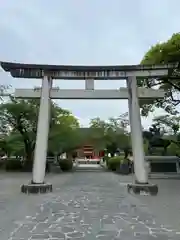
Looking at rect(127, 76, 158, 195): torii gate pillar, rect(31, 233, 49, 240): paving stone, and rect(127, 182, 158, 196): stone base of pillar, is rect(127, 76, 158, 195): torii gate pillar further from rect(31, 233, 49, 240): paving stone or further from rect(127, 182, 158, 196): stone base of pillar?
rect(31, 233, 49, 240): paving stone

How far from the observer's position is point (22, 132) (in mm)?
27297

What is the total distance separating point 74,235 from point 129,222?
1.55 m

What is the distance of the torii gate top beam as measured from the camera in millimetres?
12109

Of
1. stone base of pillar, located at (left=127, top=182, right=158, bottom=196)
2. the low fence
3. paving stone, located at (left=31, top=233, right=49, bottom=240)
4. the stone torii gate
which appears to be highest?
the stone torii gate

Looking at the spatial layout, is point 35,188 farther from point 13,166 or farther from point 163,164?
point 13,166

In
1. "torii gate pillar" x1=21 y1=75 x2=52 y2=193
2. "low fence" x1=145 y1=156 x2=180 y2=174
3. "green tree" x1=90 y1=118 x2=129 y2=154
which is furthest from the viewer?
"green tree" x1=90 y1=118 x2=129 y2=154

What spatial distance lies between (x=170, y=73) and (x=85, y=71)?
382 centimetres

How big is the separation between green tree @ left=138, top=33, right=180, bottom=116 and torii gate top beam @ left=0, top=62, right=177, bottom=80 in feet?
4.11

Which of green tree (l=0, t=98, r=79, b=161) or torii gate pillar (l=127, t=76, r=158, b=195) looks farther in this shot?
green tree (l=0, t=98, r=79, b=161)

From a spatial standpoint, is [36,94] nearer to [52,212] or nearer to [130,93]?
[130,93]

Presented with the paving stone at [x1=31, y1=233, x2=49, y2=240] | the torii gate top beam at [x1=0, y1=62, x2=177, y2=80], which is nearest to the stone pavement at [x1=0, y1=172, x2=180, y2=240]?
the paving stone at [x1=31, y1=233, x2=49, y2=240]

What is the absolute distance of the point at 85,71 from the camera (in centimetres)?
1228

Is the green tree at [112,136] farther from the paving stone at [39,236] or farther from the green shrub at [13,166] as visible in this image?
the paving stone at [39,236]

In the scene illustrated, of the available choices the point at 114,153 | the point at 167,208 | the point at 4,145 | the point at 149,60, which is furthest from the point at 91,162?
the point at 167,208
